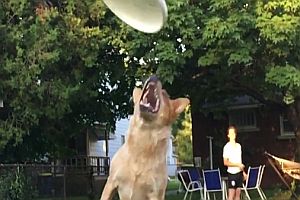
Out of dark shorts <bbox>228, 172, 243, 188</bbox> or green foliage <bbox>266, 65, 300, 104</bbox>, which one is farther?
green foliage <bbox>266, 65, 300, 104</bbox>

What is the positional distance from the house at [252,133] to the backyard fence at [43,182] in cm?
598

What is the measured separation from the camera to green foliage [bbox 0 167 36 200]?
53.7 feet

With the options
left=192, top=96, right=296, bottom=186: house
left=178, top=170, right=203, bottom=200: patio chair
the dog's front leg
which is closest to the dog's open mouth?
the dog's front leg


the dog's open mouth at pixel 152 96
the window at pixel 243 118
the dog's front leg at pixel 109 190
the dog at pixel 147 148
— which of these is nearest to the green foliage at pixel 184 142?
the window at pixel 243 118

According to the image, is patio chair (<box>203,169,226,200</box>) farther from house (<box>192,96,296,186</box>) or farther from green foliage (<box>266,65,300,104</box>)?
house (<box>192,96,296,186</box>)

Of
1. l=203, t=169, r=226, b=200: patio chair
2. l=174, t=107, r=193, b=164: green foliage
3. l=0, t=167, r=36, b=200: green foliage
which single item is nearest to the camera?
l=0, t=167, r=36, b=200: green foliage

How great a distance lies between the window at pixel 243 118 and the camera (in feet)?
91.6

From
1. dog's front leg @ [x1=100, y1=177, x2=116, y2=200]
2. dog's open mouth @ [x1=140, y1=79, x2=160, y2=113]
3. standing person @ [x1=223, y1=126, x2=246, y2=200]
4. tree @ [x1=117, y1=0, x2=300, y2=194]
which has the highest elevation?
tree @ [x1=117, y1=0, x2=300, y2=194]

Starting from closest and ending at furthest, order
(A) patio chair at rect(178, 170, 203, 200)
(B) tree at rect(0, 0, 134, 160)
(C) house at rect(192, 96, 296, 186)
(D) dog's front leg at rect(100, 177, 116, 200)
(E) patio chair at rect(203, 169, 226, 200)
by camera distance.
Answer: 1. (D) dog's front leg at rect(100, 177, 116, 200)
2. (E) patio chair at rect(203, 169, 226, 200)
3. (B) tree at rect(0, 0, 134, 160)
4. (A) patio chair at rect(178, 170, 203, 200)
5. (C) house at rect(192, 96, 296, 186)

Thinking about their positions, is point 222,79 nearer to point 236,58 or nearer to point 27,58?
point 236,58

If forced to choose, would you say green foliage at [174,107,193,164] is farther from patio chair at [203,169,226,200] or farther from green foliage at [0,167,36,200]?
green foliage at [0,167,36,200]

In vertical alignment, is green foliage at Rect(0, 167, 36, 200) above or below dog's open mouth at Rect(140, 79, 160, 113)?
below

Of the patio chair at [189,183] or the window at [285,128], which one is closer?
the patio chair at [189,183]

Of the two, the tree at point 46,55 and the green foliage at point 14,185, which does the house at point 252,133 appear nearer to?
the tree at point 46,55
